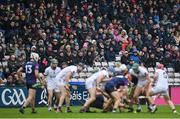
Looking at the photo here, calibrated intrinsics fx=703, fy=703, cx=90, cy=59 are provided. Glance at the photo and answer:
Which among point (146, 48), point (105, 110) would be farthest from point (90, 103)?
point (146, 48)

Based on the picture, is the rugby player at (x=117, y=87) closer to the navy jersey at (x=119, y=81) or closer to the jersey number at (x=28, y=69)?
the navy jersey at (x=119, y=81)

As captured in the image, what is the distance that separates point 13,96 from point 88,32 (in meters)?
6.82

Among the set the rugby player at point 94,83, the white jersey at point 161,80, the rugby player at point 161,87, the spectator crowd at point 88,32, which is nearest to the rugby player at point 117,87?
the rugby player at point 94,83

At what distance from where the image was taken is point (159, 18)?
4209 centimetres

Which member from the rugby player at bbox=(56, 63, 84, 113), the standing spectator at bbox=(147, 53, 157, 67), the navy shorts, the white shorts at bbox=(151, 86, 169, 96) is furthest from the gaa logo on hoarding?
the standing spectator at bbox=(147, 53, 157, 67)

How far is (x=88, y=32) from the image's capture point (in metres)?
36.9

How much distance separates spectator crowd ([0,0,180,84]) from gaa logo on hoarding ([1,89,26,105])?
514 millimetres

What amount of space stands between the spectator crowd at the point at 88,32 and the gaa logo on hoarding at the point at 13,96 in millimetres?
514

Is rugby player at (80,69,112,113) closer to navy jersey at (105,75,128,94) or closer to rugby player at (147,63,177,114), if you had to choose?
navy jersey at (105,75,128,94)

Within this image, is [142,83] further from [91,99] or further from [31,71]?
[31,71]

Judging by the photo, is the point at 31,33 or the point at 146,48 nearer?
the point at 31,33

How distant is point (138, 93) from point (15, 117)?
572 cm

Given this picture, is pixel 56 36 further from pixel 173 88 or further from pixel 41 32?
pixel 173 88

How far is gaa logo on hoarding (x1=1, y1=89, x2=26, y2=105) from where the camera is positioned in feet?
104
